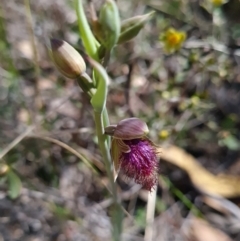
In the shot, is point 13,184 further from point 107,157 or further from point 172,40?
point 172,40

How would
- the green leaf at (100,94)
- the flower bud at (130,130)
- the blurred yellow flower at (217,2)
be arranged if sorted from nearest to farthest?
the green leaf at (100,94) < the flower bud at (130,130) < the blurred yellow flower at (217,2)

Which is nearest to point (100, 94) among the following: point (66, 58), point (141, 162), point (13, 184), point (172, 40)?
point (66, 58)

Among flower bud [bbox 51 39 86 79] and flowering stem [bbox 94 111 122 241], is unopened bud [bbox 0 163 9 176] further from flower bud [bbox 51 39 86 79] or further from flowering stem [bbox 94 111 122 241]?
flower bud [bbox 51 39 86 79]

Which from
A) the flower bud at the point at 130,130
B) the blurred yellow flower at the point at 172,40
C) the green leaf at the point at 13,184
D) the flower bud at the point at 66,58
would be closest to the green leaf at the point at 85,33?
the flower bud at the point at 66,58

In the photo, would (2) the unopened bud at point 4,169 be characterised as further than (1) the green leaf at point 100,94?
Yes

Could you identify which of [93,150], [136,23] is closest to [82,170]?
[93,150]

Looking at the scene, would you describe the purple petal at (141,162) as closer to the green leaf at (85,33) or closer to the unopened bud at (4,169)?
the green leaf at (85,33)

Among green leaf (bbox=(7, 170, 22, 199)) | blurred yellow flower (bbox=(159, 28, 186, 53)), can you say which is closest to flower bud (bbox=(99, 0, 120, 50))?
green leaf (bbox=(7, 170, 22, 199))
